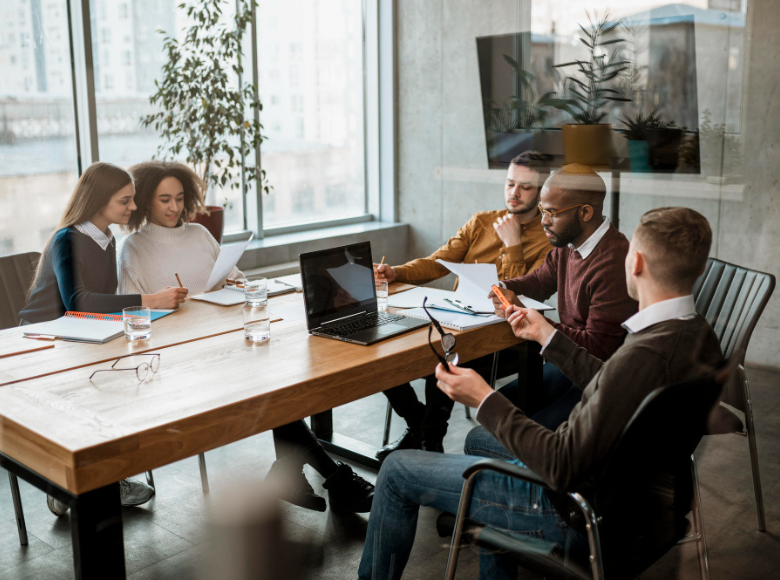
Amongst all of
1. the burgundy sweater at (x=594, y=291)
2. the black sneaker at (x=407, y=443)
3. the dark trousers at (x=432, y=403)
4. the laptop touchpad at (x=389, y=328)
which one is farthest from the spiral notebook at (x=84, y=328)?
the burgundy sweater at (x=594, y=291)

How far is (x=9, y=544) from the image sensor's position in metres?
2.36

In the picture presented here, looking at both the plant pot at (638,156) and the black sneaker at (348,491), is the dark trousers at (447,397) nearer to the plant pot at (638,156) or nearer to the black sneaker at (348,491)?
the black sneaker at (348,491)

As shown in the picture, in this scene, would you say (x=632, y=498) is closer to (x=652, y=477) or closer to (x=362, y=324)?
(x=652, y=477)

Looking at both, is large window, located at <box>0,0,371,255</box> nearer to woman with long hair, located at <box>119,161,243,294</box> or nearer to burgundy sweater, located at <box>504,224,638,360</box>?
woman with long hair, located at <box>119,161,243,294</box>

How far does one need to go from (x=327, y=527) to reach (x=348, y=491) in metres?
0.14

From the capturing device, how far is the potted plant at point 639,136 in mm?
2520

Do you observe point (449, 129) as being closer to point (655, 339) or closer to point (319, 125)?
point (319, 125)

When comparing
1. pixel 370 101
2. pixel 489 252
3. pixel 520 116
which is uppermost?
pixel 370 101

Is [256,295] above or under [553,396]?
above

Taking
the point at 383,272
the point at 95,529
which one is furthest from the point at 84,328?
the point at 383,272

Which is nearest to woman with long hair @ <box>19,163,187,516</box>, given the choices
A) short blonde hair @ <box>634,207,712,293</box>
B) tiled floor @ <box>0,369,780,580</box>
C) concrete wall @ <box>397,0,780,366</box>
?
Result: tiled floor @ <box>0,369,780,580</box>

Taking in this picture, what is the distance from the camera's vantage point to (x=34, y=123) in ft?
12.8

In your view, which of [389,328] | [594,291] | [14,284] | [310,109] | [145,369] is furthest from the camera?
[310,109]

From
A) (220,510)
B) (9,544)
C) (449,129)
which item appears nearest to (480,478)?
(220,510)
